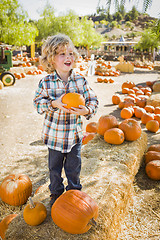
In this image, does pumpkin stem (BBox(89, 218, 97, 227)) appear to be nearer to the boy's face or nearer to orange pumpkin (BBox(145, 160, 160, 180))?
the boy's face

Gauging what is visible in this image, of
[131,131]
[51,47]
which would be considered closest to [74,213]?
[51,47]

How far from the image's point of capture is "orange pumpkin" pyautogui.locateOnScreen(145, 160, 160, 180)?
3229mm

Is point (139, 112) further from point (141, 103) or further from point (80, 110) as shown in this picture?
point (80, 110)

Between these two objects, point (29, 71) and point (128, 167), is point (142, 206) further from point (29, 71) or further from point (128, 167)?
point (29, 71)

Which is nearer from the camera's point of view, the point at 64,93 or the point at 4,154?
the point at 64,93

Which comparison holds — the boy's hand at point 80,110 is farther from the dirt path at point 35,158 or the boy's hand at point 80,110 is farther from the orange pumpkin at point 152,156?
the orange pumpkin at point 152,156

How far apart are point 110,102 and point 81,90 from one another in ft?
23.0

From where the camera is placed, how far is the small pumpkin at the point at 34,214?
6.14 feet

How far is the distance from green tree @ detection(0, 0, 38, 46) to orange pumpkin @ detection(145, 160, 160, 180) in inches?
753

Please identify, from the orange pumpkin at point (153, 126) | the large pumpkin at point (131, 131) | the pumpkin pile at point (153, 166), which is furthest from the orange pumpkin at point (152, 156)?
the orange pumpkin at point (153, 126)

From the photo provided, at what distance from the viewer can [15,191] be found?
2.61 meters

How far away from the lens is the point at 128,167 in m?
2.97

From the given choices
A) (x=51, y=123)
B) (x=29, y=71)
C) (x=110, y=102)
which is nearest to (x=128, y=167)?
(x=51, y=123)

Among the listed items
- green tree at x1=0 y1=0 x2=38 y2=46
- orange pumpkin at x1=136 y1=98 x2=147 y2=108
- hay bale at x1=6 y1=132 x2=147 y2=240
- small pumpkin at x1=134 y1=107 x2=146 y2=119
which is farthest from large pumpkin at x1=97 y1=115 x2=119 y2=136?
green tree at x1=0 y1=0 x2=38 y2=46
